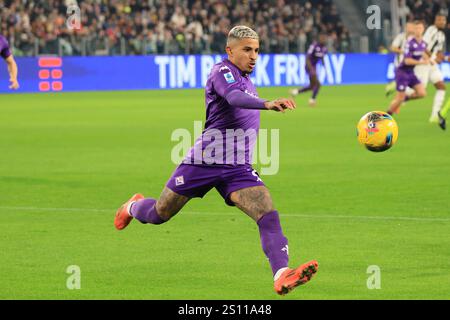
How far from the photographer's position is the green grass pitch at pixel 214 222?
30.7 feet

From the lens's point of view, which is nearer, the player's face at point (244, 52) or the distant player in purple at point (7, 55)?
the player's face at point (244, 52)

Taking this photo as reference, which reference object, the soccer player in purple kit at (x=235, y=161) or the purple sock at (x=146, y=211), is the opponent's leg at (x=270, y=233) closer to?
the soccer player in purple kit at (x=235, y=161)

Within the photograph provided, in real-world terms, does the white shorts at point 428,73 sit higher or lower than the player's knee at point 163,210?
lower

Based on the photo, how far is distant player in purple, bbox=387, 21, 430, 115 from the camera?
26.2m

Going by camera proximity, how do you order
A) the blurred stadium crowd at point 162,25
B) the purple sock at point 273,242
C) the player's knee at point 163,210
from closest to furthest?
the purple sock at point 273,242 < the player's knee at point 163,210 < the blurred stadium crowd at point 162,25

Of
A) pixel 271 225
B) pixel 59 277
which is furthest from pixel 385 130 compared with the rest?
pixel 59 277

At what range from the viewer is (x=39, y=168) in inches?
721

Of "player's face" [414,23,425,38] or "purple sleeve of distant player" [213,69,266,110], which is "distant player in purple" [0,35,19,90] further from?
"player's face" [414,23,425,38]

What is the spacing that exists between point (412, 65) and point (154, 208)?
17295mm

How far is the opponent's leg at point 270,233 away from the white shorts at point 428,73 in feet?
60.5

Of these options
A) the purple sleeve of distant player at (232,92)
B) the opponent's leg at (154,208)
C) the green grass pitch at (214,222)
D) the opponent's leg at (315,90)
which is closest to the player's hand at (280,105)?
the purple sleeve of distant player at (232,92)

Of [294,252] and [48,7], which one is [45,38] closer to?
[48,7]

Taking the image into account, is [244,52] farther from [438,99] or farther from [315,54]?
[315,54]
